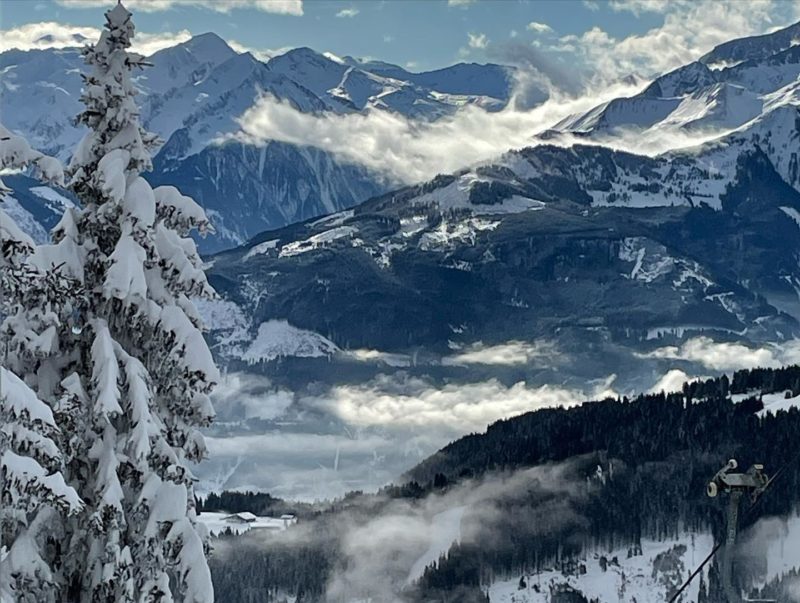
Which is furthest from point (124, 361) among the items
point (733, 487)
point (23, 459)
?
point (733, 487)

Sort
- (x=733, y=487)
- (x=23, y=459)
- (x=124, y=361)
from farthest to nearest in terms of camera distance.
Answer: (x=124, y=361), (x=733, y=487), (x=23, y=459)

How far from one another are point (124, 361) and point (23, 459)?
5.76 m

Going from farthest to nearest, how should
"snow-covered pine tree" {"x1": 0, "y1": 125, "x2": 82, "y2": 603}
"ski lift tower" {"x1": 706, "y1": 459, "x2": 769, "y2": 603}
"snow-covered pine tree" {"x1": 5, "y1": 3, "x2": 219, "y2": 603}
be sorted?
1. "snow-covered pine tree" {"x1": 5, "y1": 3, "x2": 219, "y2": 603}
2. "ski lift tower" {"x1": 706, "y1": 459, "x2": 769, "y2": 603}
3. "snow-covered pine tree" {"x1": 0, "y1": 125, "x2": 82, "y2": 603}

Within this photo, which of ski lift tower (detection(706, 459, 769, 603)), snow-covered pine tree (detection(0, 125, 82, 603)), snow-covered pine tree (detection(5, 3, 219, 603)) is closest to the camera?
snow-covered pine tree (detection(0, 125, 82, 603))

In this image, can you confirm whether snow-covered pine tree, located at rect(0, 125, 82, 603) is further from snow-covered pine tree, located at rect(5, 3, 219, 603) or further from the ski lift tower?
the ski lift tower

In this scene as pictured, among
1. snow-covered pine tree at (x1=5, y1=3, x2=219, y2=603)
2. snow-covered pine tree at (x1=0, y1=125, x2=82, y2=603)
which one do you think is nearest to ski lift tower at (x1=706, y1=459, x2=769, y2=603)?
snow-covered pine tree at (x1=5, y1=3, x2=219, y2=603)

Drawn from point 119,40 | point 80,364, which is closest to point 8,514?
point 80,364

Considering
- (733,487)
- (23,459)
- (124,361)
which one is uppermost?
(124,361)

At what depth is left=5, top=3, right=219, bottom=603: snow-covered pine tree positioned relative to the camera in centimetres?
3206

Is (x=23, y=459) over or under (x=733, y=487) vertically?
over

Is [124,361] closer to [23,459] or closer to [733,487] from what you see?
[23,459]

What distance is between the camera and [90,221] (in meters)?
33.7

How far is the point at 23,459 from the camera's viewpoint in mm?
27188

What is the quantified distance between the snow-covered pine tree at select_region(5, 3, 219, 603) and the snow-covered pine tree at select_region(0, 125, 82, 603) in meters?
1.27
